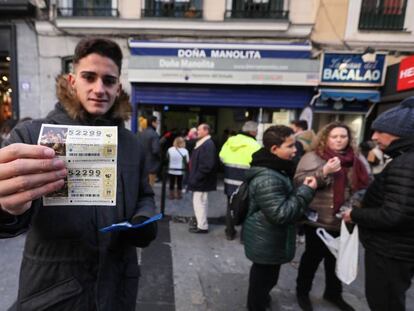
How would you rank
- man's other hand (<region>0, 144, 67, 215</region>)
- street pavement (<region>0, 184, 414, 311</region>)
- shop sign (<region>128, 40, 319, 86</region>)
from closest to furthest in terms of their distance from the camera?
man's other hand (<region>0, 144, 67, 215</region>) < street pavement (<region>0, 184, 414, 311</region>) < shop sign (<region>128, 40, 319, 86</region>)

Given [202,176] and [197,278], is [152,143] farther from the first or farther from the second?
[197,278]

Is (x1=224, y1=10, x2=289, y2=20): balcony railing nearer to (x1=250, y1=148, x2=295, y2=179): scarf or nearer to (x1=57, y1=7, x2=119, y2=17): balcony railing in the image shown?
(x1=57, y1=7, x2=119, y2=17): balcony railing

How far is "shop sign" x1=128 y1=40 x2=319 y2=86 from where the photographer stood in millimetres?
7344

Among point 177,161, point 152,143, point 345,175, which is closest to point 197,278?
point 345,175

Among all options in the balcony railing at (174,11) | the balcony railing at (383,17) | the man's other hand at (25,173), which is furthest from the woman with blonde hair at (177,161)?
the balcony railing at (383,17)

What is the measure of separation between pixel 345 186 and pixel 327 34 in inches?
249

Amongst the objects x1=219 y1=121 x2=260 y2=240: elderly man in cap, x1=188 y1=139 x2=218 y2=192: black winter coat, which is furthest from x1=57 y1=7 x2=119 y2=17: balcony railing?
x1=219 y1=121 x2=260 y2=240: elderly man in cap

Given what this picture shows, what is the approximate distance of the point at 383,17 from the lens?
7.16 metres

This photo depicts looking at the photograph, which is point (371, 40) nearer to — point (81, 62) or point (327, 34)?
point (327, 34)

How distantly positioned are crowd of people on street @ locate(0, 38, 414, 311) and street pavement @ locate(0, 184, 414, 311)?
0.29m

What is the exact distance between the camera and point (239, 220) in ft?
8.59

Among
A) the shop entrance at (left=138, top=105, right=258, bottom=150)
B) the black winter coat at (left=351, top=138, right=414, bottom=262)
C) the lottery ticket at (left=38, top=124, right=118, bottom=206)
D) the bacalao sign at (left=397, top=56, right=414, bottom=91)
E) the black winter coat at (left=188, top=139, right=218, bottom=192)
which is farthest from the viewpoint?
the shop entrance at (left=138, top=105, right=258, bottom=150)

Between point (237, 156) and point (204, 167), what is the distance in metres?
0.66

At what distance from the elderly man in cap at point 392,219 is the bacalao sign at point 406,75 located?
13.7ft
